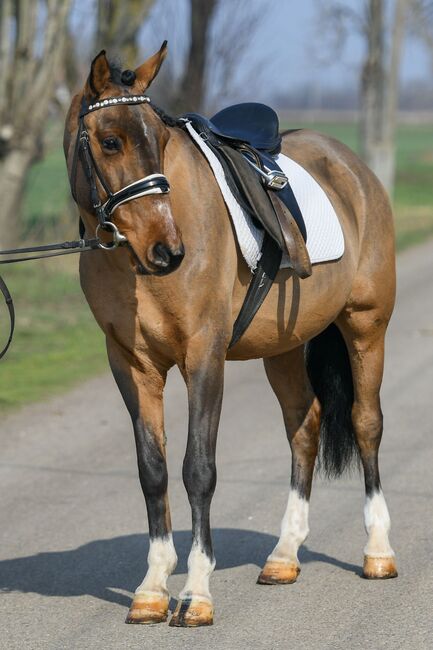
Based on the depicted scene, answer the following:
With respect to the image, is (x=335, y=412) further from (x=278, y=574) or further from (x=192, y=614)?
(x=192, y=614)

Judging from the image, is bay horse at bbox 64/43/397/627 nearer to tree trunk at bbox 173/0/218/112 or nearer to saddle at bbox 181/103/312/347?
saddle at bbox 181/103/312/347

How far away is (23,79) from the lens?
15141 millimetres

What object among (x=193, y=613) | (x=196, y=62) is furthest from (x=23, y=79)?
(x=193, y=613)

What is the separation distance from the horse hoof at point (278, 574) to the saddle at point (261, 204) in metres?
1.03

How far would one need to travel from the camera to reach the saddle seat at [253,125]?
5207 millimetres

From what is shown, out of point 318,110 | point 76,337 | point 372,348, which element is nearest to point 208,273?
point 372,348

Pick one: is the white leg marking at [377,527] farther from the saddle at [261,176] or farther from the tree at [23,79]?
the tree at [23,79]

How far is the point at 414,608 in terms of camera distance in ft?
15.0

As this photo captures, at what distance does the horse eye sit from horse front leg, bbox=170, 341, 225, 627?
840mm

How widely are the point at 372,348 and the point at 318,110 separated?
131373 mm

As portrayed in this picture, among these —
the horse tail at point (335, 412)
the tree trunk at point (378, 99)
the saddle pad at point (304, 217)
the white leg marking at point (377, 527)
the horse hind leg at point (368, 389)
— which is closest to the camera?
the saddle pad at point (304, 217)

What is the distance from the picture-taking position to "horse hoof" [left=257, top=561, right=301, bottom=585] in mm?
5031

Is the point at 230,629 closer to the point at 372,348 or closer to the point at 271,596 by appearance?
the point at 271,596

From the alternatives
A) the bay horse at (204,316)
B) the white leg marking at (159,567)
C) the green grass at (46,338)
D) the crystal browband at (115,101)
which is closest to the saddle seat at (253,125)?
the bay horse at (204,316)
